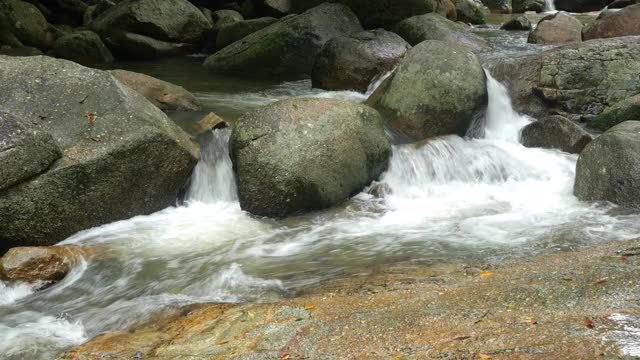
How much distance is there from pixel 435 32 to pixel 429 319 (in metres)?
10.1

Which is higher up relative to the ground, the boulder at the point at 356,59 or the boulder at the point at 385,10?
the boulder at the point at 385,10

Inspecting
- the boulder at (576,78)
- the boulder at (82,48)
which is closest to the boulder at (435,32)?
the boulder at (576,78)

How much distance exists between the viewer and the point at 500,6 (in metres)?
26.6

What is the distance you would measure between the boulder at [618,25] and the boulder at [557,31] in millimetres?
734

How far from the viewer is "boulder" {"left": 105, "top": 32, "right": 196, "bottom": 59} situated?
54.2 ft

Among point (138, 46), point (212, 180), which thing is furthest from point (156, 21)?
point (212, 180)

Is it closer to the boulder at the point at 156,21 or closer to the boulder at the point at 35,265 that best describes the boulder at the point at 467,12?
the boulder at the point at 156,21

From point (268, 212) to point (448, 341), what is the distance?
3923mm

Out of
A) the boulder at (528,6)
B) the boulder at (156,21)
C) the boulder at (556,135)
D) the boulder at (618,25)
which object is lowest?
the boulder at (556,135)

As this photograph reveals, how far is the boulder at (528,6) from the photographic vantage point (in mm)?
26688

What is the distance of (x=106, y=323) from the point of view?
4812mm

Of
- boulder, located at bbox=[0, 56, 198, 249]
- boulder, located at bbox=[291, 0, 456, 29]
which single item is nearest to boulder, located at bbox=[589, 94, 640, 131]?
boulder, located at bbox=[0, 56, 198, 249]

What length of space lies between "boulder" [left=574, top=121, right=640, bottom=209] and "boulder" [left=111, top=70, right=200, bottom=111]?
595cm

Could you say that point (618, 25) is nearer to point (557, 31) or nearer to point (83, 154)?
point (557, 31)
